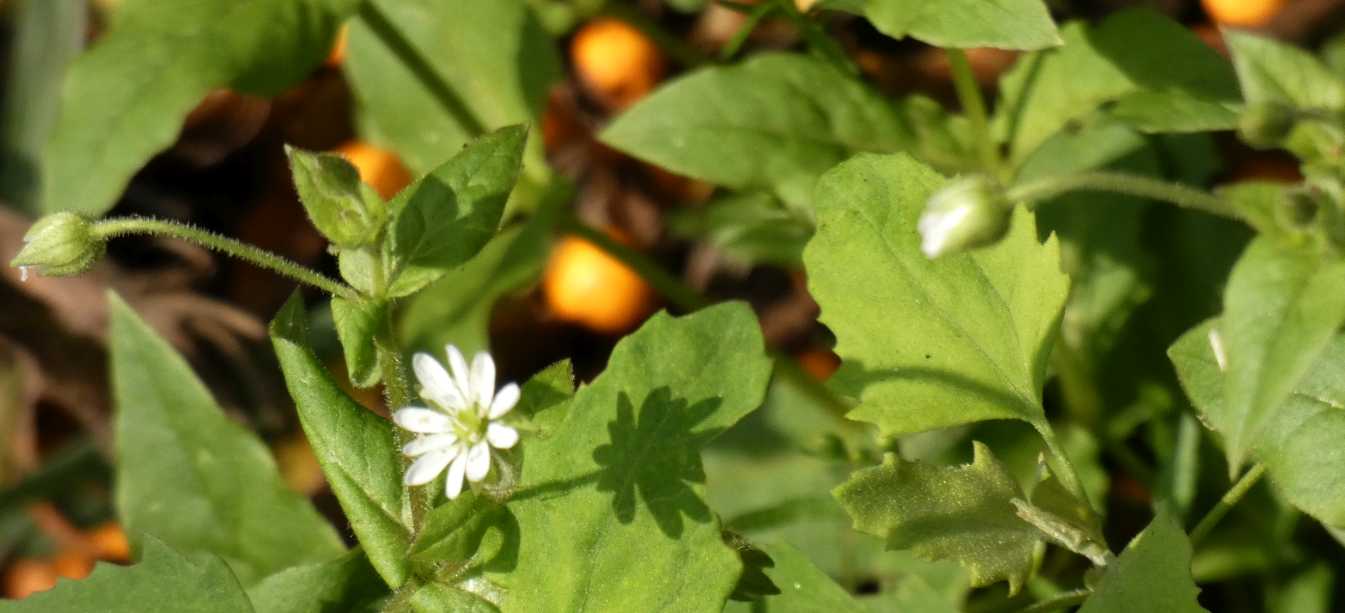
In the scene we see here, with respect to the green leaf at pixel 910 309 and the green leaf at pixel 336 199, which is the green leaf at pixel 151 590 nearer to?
the green leaf at pixel 336 199

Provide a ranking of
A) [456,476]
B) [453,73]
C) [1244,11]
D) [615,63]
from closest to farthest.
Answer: [456,476], [453,73], [1244,11], [615,63]

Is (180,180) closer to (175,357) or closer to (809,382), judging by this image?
(175,357)

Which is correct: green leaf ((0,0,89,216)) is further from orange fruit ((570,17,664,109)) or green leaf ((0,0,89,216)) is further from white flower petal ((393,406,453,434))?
white flower petal ((393,406,453,434))

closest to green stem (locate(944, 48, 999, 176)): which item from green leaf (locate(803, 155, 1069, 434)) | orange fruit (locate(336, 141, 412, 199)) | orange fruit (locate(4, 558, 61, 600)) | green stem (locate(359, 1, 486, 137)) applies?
green leaf (locate(803, 155, 1069, 434))

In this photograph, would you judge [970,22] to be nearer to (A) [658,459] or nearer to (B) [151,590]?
(A) [658,459]

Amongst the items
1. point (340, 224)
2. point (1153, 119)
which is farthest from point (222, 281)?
point (1153, 119)

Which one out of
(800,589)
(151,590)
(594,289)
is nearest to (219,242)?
(151,590)
